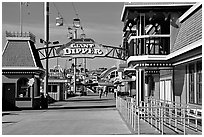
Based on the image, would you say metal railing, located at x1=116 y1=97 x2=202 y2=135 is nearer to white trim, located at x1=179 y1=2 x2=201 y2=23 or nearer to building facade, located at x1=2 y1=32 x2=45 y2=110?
white trim, located at x1=179 y1=2 x2=201 y2=23

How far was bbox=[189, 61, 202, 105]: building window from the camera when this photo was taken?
16681 mm

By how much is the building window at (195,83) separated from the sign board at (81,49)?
14496mm

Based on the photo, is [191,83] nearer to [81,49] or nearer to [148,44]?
[148,44]

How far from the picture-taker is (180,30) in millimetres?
20109

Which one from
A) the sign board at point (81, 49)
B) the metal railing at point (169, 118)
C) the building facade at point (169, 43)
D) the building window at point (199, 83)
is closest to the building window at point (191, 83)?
the building facade at point (169, 43)

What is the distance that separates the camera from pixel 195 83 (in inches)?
688

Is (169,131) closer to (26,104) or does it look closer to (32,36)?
(26,104)

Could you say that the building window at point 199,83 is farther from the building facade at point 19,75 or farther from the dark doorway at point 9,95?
the dark doorway at point 9,95

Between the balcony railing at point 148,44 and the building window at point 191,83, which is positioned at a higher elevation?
the balcony railing at point 148,44

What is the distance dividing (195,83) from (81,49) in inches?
613

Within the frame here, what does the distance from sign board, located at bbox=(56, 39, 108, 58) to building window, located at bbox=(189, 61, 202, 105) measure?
14496mm

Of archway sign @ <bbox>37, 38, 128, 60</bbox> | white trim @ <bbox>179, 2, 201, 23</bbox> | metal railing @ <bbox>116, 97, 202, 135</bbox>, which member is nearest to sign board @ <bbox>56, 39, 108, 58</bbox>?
archway sign @ <bbox>37, 38, 128, 60</bbox>

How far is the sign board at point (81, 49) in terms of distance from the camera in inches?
1261

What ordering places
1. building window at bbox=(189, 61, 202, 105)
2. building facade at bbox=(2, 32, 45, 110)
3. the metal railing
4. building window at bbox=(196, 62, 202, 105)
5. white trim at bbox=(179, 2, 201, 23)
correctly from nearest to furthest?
the metal railing → building window at bbox=(196, 62, 202, 105) → building window at bbox=(189, 61, 202, 105) → white trim at bbox=(179, 2, 201, 23) → building facade at bbox=(2, 32, 45, 110)
